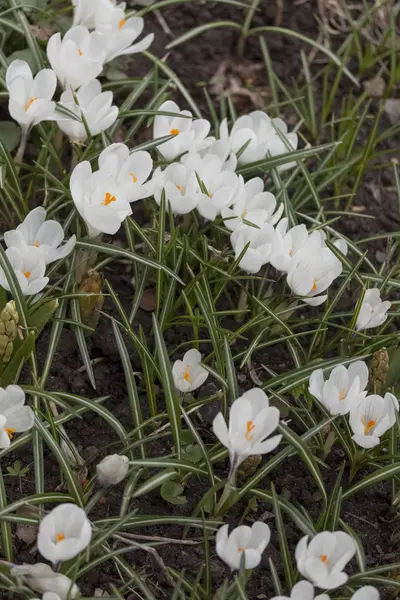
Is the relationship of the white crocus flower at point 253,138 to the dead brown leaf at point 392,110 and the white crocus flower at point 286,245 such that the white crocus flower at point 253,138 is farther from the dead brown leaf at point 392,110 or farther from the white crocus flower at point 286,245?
the dead brown leaf at point 392,110

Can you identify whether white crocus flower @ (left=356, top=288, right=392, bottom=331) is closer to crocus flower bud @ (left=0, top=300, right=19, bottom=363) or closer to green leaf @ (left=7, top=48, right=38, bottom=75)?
crocus flower bud @ (left=0, top=300, right=19, bottom=363)

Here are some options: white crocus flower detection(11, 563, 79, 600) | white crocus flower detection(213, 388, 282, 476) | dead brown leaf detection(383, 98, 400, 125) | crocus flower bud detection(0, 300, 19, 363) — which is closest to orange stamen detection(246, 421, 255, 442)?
white crocus flower detection(213, 388, 282, 476)

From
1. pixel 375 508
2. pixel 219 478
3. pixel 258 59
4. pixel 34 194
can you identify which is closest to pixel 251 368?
pixel 219 478

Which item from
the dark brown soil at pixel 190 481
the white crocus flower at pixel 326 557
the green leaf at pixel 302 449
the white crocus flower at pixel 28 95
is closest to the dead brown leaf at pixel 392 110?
the dark brown soil at pixel 190 481

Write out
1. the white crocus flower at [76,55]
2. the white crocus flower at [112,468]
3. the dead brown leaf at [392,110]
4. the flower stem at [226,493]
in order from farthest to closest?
the dead brown leaf at [392,110] → the white crocus flower at [76,55] → the flower stem at [226,493] → the white crocus flower at [112,468]

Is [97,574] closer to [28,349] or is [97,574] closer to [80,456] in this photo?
[80,456]

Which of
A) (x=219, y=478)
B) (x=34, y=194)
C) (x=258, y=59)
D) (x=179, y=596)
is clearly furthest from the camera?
(x=258, y=59)
